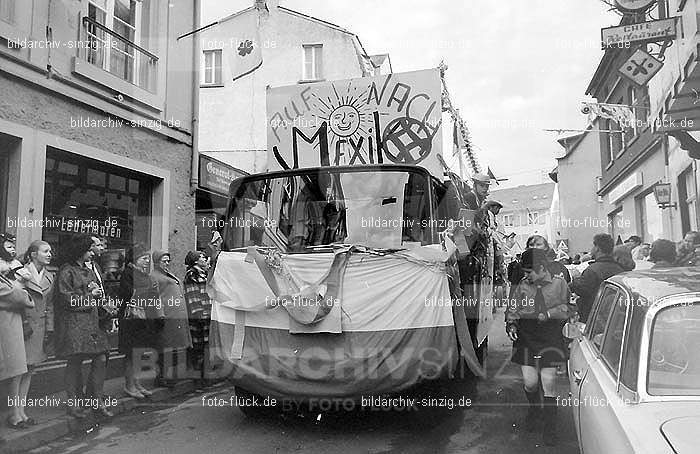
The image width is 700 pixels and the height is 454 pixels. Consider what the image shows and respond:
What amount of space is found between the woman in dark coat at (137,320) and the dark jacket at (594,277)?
4937 mm

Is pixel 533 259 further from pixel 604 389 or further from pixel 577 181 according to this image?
pixel 577 181

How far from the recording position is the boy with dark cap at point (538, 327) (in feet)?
17.0

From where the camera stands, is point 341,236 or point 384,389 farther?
point 341,236

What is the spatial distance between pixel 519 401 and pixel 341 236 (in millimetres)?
2983

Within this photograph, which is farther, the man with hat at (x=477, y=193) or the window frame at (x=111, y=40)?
the window frame at (x=111, y=40)

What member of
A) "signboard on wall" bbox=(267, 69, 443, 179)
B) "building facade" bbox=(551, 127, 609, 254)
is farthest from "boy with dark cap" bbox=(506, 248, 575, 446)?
"building facade" bbox=(551, 127, 609, 254)

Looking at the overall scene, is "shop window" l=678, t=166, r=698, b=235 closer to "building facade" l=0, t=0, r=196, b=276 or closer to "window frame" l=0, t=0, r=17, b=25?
"building facade" l=0, t=0, r=196, b=276

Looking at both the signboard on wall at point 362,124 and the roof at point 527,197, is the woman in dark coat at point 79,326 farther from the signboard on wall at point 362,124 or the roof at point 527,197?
the roof at point 527,197

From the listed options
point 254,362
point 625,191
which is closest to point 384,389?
point 254,362

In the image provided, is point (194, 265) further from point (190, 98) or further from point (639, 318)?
point (639, 318)

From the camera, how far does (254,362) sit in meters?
5.20

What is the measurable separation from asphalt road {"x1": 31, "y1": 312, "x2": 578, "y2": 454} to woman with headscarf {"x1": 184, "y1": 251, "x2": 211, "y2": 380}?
1.28 metres

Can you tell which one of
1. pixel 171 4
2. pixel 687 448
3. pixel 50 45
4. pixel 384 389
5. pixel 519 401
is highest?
pixel 171 4

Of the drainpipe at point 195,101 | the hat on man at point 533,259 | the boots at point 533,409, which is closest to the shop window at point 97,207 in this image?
the drainpipe at point 195,101
